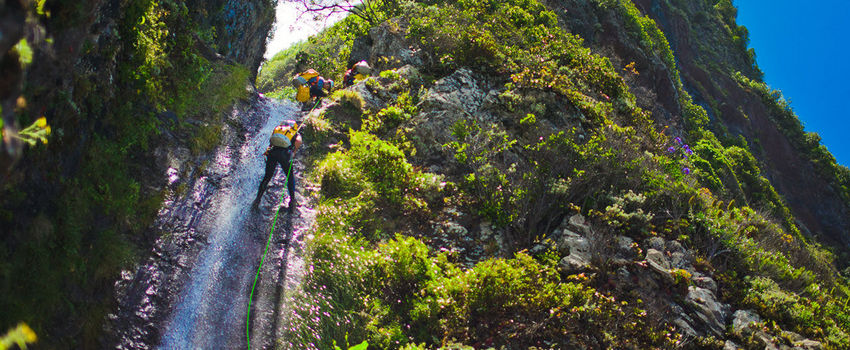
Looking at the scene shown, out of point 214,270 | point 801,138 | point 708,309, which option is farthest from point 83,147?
point 801,138

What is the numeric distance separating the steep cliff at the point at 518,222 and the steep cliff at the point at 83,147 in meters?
2.69

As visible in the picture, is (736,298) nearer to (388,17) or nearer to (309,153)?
(309,153)

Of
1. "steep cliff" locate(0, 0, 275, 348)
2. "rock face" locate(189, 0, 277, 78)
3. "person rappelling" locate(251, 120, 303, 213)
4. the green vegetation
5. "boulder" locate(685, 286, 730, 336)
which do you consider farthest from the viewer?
the green vegetation

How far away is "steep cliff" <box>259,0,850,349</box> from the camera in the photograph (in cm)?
668

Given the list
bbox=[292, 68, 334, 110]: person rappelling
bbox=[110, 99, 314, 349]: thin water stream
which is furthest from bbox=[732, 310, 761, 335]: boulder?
bbox=[292, 68, 334, 110]: person rappelling

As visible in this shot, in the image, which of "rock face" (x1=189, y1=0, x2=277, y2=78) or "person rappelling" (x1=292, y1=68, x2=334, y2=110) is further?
"rock face" (x1=189, y1=0, x2=277, y2=78)

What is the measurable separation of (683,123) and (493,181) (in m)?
17.9

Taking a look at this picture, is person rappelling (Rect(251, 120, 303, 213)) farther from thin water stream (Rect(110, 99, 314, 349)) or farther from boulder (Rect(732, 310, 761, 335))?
boulder (Rect(732, 310, 761, 335))

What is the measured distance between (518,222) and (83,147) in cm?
729

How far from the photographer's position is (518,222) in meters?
8.58

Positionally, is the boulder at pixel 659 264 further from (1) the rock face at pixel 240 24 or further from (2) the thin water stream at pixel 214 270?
(1) the rock face at pixel 240 24

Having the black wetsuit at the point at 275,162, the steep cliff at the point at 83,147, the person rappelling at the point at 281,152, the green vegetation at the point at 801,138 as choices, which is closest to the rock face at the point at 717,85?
the green vegetation at the point at 801,138

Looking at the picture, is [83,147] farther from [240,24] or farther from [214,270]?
[240,24]

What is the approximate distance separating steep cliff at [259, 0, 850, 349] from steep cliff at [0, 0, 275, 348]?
8.83 feet
